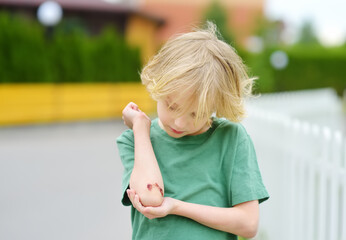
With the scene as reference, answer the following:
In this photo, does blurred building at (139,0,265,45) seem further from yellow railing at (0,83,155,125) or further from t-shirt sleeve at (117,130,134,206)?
t-shirt sleeve at (117,130,134,206)

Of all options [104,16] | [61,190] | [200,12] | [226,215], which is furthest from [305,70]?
[226,215]

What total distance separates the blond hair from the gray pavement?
2.88 m

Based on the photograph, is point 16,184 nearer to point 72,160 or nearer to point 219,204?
point 72,160

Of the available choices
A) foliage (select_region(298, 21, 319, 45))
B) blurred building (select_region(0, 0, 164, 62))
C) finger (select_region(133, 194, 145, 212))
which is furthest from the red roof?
foliage (select_region(298, 21, 319, 45))

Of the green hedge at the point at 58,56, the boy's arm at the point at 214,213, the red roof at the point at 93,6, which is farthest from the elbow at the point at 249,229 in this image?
the red roof at the point at 93,6

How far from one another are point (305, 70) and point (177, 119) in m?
19.3

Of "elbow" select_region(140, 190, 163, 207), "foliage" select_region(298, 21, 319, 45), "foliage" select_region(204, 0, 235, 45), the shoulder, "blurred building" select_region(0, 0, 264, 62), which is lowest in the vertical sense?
"elbow" select_region(140, 190, 163, 207)

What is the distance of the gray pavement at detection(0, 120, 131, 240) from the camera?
13.5 ft

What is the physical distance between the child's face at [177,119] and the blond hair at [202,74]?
0.02 meters

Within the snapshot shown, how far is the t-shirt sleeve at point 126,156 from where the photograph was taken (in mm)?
1318

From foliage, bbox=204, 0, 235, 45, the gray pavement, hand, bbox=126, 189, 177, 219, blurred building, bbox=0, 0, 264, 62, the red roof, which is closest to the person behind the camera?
hand, bbox=126, 189, 177, 219

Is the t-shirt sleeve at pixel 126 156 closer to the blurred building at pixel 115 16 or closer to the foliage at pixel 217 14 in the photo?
the blurred building at pixel 115 16

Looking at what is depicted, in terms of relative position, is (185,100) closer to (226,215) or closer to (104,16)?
(226,215)

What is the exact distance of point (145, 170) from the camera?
4.04ft
